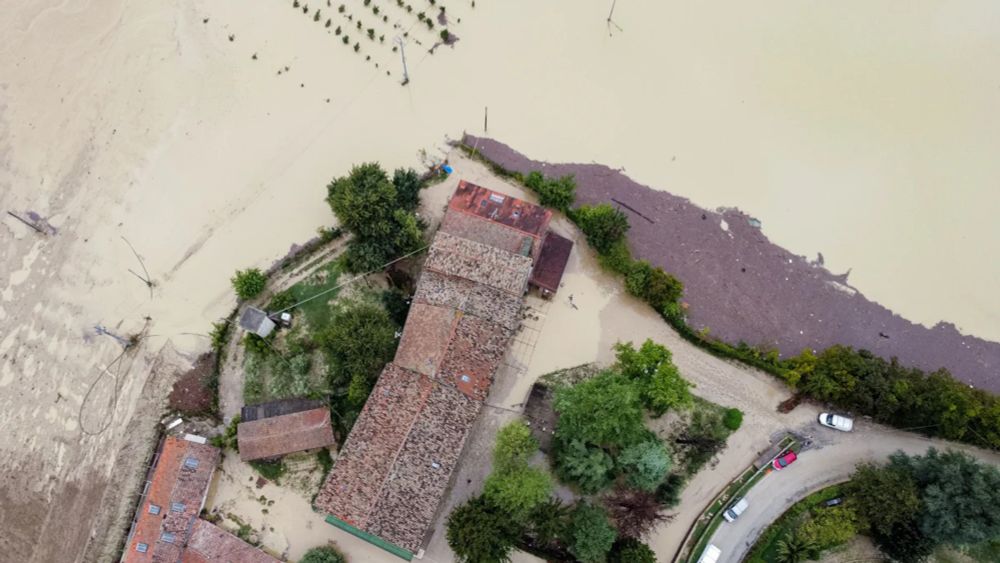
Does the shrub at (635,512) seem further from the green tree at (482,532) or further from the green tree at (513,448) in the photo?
the green tree at (513,448)

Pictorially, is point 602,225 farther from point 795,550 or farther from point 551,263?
point 795,550

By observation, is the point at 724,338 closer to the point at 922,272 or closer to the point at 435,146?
the point at 922,272

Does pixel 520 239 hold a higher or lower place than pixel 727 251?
lower

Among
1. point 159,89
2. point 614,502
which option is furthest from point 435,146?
point 614,502

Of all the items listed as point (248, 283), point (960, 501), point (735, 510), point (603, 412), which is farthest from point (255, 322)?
point (960, 501)

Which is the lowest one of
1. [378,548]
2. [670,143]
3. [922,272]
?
[378,548]
